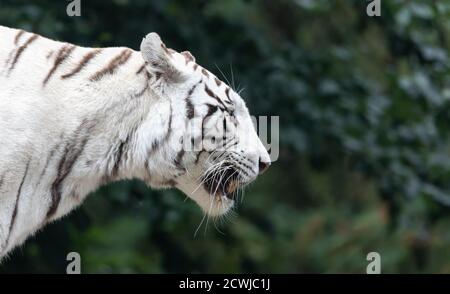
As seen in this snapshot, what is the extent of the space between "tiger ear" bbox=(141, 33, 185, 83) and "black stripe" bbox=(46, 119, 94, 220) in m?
0.29

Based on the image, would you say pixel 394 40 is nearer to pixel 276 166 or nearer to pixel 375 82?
pixel 375 82

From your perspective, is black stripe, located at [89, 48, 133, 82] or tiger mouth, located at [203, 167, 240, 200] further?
tiger mouth, located at [203, 167, 240, 200]

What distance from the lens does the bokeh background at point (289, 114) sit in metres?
5.45

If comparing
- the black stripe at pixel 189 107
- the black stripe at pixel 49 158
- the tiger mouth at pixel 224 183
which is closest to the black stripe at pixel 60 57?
the black stripe at pixel 49 158

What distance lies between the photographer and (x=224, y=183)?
10.2 ft

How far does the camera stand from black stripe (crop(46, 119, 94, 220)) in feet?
9.37

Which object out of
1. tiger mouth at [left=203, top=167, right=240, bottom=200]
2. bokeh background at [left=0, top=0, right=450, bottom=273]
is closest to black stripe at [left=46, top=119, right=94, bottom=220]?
tiger mouth at [left=203, top=167, right=240, bottom=200]

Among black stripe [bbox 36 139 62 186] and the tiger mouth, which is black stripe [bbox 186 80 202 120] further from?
black stripe [bbox 36 139 62 186]

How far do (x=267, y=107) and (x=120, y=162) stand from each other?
10.6 feet

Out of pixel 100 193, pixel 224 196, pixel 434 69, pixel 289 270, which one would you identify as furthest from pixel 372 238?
pixel 224 196

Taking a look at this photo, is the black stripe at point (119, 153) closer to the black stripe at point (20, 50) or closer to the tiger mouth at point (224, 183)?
the tiger mouth at point (224, 183)

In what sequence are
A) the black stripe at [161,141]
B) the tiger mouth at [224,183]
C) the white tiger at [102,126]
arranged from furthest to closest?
the tiger mouth at [224,183] → the black stripe at [161,141] → the white tiger at [102,126]

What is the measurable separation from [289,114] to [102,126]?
11.1ft

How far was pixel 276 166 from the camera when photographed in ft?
28.6
